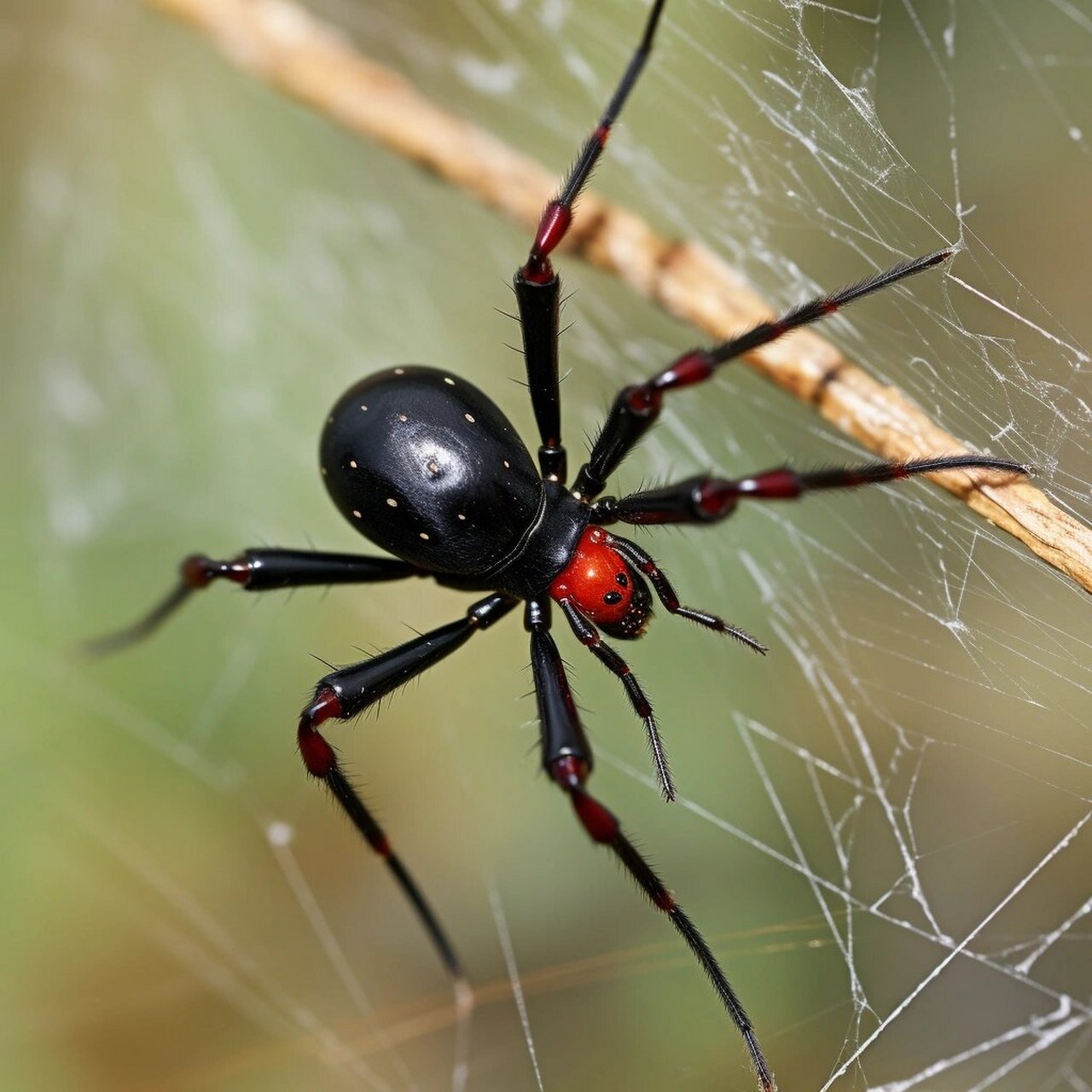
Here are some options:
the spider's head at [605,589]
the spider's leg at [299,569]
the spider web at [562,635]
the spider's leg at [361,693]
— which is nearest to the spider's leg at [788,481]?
the spider web at [562,635]

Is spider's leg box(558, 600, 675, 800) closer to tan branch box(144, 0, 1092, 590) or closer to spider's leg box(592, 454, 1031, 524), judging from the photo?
spider's leg box(592, 454, 1031, 524)

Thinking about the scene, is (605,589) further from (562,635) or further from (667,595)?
(562,635)

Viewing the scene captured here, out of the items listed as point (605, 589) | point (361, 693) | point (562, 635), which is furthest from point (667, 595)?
point (361, 693)

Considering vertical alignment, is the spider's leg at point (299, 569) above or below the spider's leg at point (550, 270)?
below

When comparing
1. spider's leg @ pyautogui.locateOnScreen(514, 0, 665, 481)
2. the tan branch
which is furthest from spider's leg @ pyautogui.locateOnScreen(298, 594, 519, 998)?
the tan branch

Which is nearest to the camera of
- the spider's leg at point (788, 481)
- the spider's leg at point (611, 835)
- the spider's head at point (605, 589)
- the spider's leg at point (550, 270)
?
the spider's leg at point (788, 481)

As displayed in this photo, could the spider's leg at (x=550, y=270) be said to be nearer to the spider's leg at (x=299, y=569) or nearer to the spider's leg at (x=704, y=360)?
the spider's leg at (x=704, y=360)

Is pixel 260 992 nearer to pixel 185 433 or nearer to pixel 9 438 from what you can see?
pixel 185 433

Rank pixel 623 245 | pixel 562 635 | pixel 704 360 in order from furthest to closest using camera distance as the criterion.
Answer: pixel 562 635 < pixel 623 245 < pixel 704 360
